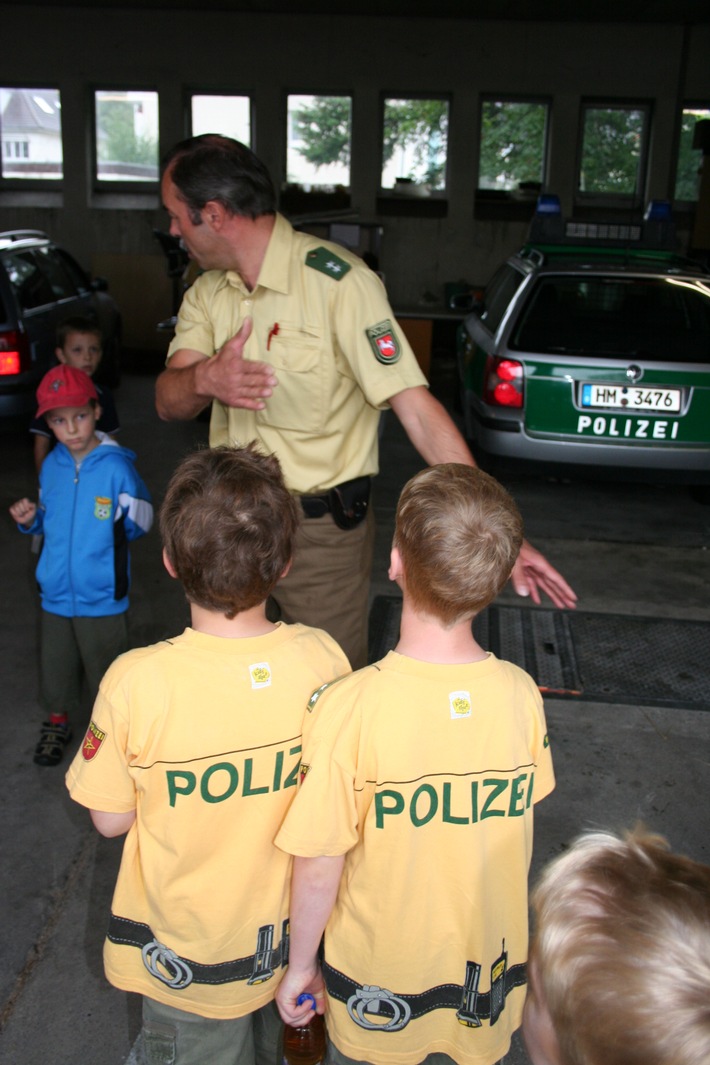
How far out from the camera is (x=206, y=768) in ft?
5.41

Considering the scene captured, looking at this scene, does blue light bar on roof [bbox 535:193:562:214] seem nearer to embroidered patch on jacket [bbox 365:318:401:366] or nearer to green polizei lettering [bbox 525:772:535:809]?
embroidered patch on jacket [bbox 365:318:401:366]

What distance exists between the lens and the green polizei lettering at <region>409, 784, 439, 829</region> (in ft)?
5.17

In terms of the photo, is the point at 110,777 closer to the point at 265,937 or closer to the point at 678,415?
the point at 265,937

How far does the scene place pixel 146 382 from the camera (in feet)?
36.4

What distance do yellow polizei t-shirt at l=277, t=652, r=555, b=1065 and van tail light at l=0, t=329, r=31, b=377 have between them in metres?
6.02

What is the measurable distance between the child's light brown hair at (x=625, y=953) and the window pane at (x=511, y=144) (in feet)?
51.2

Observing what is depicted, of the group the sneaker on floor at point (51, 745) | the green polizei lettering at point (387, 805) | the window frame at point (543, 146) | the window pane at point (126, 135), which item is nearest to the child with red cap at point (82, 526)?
the sneaker on floor at point (51, 745)

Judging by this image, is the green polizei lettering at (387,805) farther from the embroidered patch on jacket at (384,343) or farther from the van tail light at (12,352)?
the van tail light at (12,352)

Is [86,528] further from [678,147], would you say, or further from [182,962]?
[678,147]

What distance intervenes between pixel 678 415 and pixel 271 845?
15.3ft

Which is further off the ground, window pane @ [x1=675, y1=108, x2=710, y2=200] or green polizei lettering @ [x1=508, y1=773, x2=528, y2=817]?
window pane @ [x1=675, y1=108, x2=710, y2=200]

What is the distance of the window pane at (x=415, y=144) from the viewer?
605 inches

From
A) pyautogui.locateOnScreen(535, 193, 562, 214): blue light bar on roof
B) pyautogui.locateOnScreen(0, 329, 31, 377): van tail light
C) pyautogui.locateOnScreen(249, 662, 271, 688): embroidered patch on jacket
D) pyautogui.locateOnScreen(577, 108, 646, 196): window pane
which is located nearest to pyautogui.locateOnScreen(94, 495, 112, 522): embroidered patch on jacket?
pyautogui.locateOnScreen(249, 662, 271, 688): embroidered patch on jacket

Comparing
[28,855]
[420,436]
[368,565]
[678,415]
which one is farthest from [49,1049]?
[678,415]
